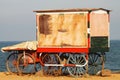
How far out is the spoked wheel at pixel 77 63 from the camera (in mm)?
30031

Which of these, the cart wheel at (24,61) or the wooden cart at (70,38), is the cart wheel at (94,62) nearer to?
the wooden cart at (70,38)

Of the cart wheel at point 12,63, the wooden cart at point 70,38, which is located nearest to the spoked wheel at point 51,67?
the wooden cart at point 70,38

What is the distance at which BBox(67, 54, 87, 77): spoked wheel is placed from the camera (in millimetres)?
30031

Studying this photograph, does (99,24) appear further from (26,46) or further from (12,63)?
(12,63)

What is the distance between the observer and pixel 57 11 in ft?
98.4

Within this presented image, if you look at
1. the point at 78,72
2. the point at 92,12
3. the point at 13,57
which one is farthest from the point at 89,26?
the point at 13,57

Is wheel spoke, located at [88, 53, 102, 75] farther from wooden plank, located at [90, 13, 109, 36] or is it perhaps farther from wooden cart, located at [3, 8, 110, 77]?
wooden plank, located at [90, 13, 109, 36]

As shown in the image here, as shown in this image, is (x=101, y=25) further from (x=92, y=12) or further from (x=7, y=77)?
(x=7, y=77)

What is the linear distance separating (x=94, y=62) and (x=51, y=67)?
265 cm

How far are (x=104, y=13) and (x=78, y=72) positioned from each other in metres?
3.82

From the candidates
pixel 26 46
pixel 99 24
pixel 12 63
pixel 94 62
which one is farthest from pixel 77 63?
pixel 12 63

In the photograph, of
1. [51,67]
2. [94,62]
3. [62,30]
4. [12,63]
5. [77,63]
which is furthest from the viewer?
[12,63]

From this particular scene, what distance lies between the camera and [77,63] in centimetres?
3009

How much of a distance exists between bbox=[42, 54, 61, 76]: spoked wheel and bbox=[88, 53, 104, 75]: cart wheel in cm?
201
